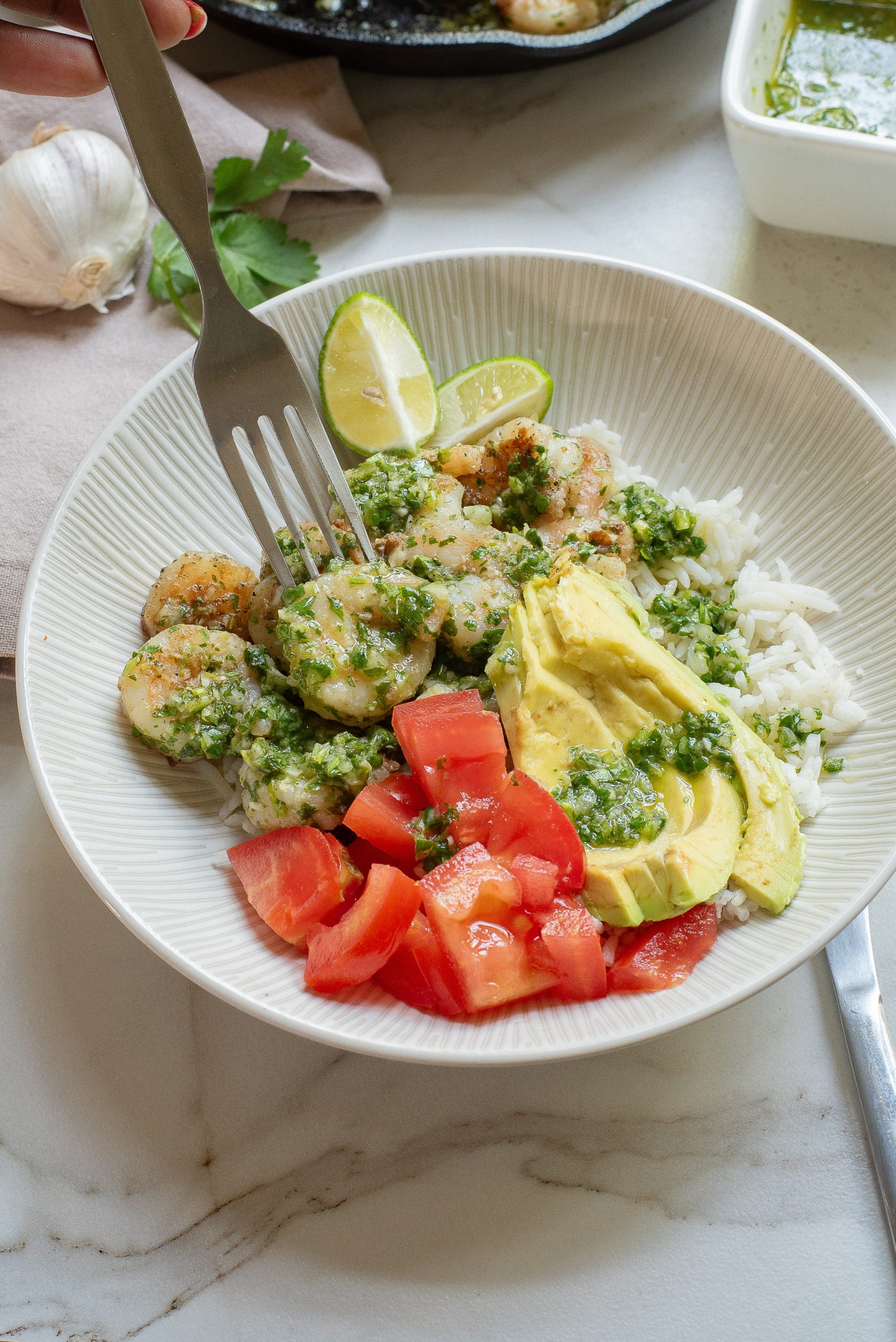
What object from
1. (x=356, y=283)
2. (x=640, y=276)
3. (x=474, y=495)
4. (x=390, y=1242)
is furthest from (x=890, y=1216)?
(x=356, y=283)

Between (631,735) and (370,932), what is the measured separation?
0.71 m

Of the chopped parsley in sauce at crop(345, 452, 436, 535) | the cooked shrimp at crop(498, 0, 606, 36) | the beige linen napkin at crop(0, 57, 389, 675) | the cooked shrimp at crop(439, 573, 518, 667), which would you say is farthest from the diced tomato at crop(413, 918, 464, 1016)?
the cooked shrimp at crop(498, 0, 606, 36)

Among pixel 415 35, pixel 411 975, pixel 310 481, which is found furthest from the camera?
pixel 415 35

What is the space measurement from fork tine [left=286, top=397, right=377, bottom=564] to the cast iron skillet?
1.63 m

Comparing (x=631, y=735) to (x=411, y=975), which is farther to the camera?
(x=631, y=735)

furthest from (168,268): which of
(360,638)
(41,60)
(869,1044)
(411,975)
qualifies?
(869,1044)

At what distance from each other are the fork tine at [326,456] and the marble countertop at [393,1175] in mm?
1179

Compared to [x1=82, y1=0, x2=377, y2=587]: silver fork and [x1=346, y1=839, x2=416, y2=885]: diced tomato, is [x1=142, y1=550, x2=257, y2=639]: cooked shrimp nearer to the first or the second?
[x1=82, y1=0, x2=377, y2=587]: silver fork

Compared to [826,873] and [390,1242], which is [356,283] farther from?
[390,1242]

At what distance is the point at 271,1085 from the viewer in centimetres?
243

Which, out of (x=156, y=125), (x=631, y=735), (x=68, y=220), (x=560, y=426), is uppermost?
(x=156, y=125)

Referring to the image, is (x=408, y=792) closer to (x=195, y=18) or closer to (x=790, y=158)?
(x=195, y=18)

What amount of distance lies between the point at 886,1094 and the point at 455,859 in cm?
106

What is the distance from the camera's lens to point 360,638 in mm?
2348
